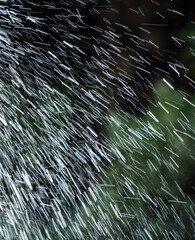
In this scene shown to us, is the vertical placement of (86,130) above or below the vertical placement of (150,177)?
below

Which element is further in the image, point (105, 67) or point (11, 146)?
point (105, 67)

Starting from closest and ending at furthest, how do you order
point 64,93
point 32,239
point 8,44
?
1. point 32,239
2. point 64,93
3. point 8,44

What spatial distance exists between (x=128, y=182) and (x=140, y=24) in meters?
1.05

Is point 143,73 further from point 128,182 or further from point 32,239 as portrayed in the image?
point 32,239

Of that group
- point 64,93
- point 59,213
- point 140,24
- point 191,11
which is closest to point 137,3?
point 140,24

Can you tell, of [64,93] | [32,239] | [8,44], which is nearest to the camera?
[32,239]

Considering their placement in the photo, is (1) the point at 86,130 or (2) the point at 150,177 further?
(1) the point at 86,130

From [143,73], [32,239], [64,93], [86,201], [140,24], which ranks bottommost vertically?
[32,239]

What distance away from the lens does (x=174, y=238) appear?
2906 mm

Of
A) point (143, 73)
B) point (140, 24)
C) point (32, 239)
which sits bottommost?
point (32, 239)

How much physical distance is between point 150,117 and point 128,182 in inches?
16.6

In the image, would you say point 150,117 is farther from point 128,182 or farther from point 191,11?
point 191,11

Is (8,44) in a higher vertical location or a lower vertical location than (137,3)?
lower

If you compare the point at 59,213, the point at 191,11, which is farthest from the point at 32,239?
the point at 191,11
